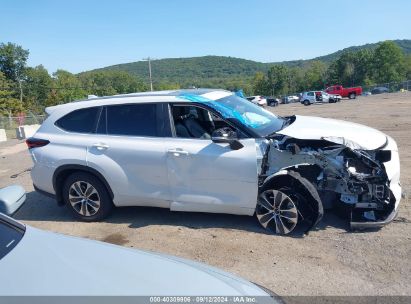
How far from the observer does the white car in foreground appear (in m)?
1.98

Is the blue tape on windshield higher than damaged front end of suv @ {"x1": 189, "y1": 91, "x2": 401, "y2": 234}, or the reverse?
the blue tape on windshield

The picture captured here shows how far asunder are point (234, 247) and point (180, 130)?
166 centimetres

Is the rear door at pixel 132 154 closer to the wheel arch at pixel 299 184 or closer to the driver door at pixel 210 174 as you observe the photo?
the driver door at pixel 210 174

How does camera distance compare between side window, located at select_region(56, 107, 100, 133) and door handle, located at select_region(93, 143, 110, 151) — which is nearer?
door handle, located at select_region(93, 143, 110, 151)

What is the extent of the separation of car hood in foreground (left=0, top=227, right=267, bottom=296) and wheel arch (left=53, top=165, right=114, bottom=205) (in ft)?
9.66

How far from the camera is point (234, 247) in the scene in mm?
4598

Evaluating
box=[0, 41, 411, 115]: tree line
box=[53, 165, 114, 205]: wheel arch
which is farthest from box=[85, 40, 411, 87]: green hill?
box=[53, 165, 114, 205]: wheel arch

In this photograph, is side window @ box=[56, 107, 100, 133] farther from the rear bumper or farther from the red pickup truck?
the red pickup truck

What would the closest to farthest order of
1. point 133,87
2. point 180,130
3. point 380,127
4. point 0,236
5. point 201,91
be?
point 0,236
point 180,130
point 201,91
point 380,127
point 133,87

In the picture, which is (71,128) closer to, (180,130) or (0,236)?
(180,130)

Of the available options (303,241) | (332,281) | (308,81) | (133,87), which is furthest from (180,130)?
(308,81)

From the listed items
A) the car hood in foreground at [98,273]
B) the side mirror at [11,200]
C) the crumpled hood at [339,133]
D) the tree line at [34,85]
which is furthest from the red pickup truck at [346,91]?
the car hood in foreground at [98,273]

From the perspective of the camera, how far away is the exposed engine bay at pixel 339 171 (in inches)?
Result: 180

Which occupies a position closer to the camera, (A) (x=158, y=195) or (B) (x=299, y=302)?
(B) (x=299, y=302)
